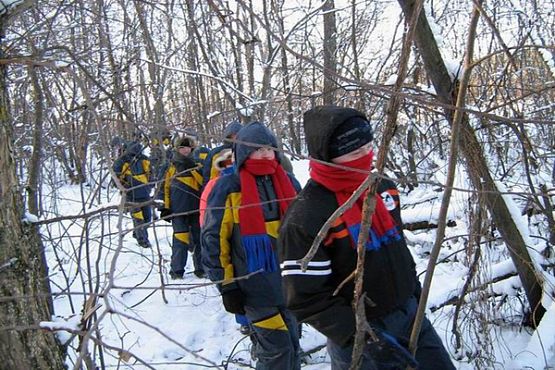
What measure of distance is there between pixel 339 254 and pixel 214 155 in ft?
10.4

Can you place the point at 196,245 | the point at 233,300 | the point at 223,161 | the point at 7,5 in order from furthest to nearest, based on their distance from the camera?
the point at 196,245, the point at 223,161, the point at 233,300, the point at 7,5

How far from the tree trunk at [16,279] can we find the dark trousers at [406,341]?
3.48 ft

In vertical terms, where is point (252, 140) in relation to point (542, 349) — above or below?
above

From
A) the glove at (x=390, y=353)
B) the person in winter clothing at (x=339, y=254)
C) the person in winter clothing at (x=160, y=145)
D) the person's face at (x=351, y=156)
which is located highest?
the person in winter clothing at (x=160, y=145)

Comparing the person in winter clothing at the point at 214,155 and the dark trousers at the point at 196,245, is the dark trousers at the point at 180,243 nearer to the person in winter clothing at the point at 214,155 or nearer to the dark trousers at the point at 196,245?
the dark trousers at the point at 196,245

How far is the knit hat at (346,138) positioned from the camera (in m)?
1.96

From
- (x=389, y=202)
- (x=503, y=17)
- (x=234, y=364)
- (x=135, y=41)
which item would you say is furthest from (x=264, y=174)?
(x=135, y=41)

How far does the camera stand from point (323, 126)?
1.98 metres

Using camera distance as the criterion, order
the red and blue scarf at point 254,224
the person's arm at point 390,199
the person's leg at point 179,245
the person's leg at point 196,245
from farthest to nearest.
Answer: the person's leg at point 196,245
the person's leg at point 179,245
the red and blue scarf at point 254,224
the person's arm at point 390,199

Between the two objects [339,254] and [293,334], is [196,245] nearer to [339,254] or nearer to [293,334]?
[293,334]

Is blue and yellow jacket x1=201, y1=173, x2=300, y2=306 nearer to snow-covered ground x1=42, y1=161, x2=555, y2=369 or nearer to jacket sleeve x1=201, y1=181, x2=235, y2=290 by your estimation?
jacket sleeve x1=201, y1=181, x2=235, y2=290

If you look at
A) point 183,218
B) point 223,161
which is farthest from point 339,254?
point 183,218

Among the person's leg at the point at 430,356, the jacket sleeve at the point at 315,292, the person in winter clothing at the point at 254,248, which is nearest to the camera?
the jacket sleeve at the point at 315,292

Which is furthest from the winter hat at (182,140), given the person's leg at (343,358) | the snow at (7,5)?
the person's leg at (343,358)
